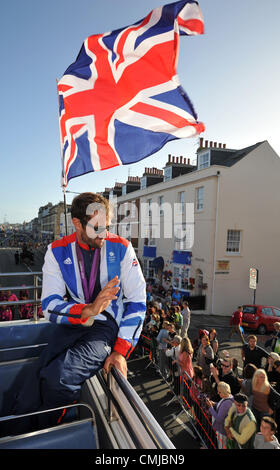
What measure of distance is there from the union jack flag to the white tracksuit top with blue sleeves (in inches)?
88.1

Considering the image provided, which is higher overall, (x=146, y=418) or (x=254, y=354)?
(x=146, y=418)

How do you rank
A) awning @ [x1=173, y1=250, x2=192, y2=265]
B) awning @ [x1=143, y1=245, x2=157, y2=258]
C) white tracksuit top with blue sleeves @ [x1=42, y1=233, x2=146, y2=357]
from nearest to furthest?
1. white tracksuit top with blue sleeves @ [x1=42, y1=233, x2=146, y2=357]
2. awning @ [x1=173, y1=250, x2=192, y2=265]
3. awning @ [x1=143, y1=245, x2=157, y2=258]

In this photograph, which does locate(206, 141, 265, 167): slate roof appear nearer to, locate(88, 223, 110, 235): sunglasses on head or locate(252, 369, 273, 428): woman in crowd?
locate(252, 369, 273, 428): woman in crowd

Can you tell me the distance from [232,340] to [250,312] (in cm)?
238

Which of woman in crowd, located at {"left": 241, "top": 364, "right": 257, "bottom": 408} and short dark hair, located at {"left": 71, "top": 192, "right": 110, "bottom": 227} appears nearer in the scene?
short dark hair, located at {"left": 71, "top": 192, "right": 110, "bottom": 227}

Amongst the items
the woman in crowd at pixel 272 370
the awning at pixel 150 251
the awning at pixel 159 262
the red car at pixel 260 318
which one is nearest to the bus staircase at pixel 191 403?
the woman in crowd at pixel 272 370

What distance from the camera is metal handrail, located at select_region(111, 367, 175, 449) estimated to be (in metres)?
1.14

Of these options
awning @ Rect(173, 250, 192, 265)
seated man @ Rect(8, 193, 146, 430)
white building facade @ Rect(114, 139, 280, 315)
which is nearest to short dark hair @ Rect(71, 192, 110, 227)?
seated man @ Rect(8, 193, 146, 430)

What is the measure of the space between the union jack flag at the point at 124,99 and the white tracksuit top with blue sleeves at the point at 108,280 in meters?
2.24

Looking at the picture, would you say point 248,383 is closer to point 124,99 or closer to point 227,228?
point 124,99

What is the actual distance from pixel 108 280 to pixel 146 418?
1.11 metres

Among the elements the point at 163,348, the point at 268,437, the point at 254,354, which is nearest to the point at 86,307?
the point at 268,437

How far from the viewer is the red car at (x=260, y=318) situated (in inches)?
536

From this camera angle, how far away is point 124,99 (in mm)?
4164
